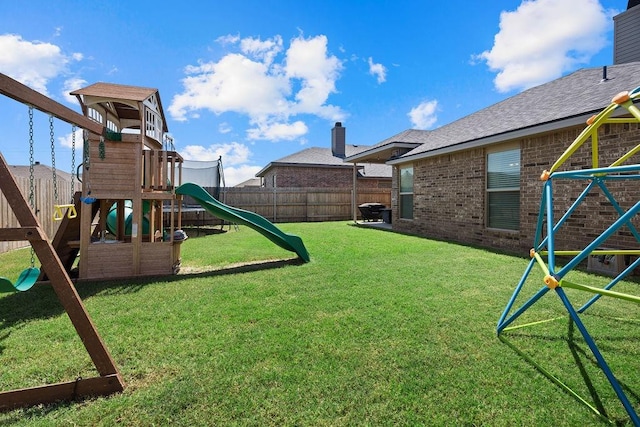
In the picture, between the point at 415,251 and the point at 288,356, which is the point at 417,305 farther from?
the point at 415,251

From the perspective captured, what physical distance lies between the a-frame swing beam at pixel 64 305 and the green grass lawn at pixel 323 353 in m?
0.10

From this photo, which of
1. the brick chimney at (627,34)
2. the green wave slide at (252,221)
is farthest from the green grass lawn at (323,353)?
the brick chimney at (627,34)

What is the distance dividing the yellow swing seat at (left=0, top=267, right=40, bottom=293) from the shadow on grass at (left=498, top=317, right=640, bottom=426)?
4.47m

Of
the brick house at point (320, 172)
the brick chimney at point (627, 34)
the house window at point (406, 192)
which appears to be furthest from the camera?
the brick house at point (320, 172)

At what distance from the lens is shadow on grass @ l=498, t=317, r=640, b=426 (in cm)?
194

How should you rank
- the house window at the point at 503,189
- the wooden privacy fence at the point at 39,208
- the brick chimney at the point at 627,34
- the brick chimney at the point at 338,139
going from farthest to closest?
the brick chimney at the point at 338,139
the brick chimney at the point at 627,34
the wooden privacy fence at the point at 39,208
the house window at the point at 503,189

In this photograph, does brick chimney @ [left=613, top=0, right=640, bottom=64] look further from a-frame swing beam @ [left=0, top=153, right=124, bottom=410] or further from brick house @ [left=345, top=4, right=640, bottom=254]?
a-frame swing beam @ [left=0, top=153, right=124, bottom=410]

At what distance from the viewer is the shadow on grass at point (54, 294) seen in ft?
12.0

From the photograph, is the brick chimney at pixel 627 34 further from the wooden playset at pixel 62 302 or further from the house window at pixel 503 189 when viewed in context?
the wooden playset at pixel 62 302

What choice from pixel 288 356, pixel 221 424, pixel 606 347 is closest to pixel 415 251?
pixel 606 347

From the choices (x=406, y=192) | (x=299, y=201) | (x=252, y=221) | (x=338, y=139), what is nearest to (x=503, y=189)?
(x=406, y=192)

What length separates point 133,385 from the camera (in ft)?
7.32

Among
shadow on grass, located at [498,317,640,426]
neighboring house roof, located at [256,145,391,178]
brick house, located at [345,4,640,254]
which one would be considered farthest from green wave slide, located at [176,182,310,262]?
neighboring house roof, located at [256,145,391,178]

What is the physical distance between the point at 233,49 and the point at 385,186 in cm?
1606
